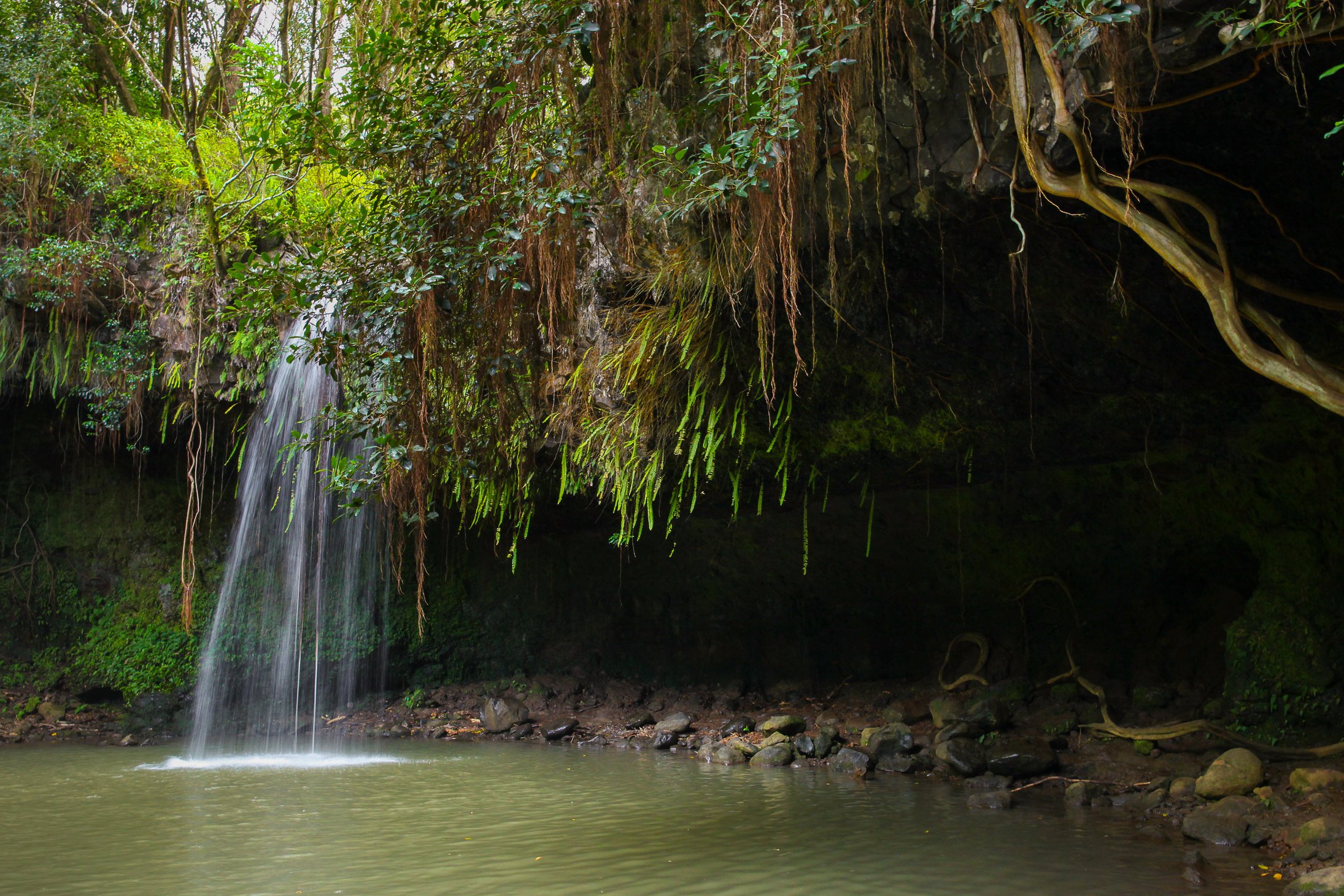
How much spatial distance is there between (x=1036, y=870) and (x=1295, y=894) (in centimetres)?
105

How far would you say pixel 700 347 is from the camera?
19.1ft

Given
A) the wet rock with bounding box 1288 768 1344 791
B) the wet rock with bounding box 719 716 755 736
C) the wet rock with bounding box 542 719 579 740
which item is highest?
the wet rock with bounding box 1288 768 1344 791

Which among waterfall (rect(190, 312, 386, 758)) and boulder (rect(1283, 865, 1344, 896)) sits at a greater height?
waterfall (rect(190, 312, 386, 758))

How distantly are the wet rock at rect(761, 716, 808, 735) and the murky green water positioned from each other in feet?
3.72

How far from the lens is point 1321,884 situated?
3.99 m

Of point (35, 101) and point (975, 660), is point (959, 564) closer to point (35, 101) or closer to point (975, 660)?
point (975, 660)

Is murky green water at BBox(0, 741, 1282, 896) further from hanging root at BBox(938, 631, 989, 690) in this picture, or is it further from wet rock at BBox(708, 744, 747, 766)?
hanging root at BBox(938, 631, 989, 690)

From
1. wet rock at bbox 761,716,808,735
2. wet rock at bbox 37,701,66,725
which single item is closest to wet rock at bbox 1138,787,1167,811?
wet rock at bbox 761,716,808,735

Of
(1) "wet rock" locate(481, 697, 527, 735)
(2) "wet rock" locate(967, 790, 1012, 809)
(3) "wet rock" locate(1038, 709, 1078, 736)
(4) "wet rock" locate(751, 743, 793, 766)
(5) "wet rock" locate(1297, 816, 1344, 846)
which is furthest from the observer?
(1) "wet rock" locate(481, 697, 527, 735)

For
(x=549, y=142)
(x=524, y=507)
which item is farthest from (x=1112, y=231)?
(x=524, y=507)

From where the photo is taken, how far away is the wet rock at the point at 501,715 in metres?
10.3

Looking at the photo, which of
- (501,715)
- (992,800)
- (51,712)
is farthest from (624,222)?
(51,712)

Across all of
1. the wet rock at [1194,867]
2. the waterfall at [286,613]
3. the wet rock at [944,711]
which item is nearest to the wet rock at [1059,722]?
the wet rock at [944,711]

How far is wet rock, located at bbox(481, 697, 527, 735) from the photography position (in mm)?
10266
